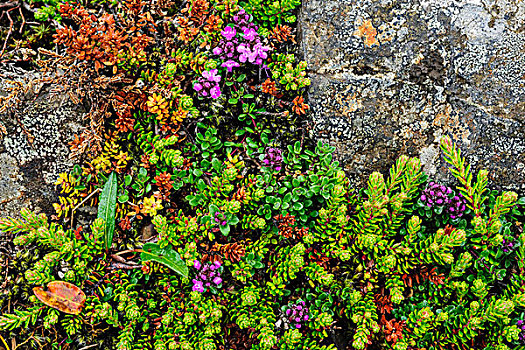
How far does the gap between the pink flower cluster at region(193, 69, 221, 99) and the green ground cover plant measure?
0.01 m

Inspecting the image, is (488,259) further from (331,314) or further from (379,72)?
(379,72)

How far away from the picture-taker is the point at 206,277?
3316mm

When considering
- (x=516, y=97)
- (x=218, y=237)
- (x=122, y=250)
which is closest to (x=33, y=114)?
(x=122, y=250)

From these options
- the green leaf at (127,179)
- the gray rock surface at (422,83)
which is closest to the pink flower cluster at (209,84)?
the gray rock surface at (422,83)

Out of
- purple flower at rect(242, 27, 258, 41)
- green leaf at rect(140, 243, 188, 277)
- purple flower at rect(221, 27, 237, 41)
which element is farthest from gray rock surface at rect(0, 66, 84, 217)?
purple flower at rect(242, 27, 258, 41)

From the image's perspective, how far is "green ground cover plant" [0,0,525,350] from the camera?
3232mm

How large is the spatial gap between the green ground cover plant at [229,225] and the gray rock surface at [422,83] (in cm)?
21

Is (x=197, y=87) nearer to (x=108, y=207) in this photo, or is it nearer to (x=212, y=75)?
(x=212, y=75)

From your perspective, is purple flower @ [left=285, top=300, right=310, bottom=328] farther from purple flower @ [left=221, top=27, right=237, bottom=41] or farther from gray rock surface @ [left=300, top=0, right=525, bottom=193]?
purple flower @ [left=221, top=27, right=237, bottom=41]

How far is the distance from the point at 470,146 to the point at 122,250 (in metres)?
3.07

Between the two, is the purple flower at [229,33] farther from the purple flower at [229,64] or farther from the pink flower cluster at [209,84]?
the pink flower cluster at [209,84]

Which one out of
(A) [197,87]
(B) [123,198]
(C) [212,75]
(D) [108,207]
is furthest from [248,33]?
(D) [108,207]

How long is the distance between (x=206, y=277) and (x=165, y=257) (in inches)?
14.2

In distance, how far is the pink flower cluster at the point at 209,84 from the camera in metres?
3.61
